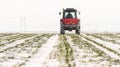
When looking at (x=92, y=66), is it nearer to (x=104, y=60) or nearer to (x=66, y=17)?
(x=104, y=60)

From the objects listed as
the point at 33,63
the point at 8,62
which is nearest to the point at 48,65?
the point at 33,63

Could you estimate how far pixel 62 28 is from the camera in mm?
47375

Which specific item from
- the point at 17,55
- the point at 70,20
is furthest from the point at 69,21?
the point at 17,55

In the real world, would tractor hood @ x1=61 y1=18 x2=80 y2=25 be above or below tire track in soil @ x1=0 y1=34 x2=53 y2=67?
above

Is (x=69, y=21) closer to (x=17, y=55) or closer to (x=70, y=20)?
(x=70, y=20)

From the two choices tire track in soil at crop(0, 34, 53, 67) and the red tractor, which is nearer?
tire track in soil at crop(0, 34, 53, 67)

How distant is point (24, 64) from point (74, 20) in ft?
112

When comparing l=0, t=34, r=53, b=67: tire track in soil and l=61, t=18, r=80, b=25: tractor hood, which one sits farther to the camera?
l=61, t=18, r=80, b=25: tractor hood

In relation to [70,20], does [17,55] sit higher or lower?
lower

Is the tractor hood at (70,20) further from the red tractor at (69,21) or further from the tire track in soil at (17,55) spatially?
the tire track in soil at (17,55)

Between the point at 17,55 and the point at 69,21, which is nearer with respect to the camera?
the point at 17,55

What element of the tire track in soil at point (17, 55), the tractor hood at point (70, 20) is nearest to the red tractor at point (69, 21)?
the tractor hood at point (70, 20)

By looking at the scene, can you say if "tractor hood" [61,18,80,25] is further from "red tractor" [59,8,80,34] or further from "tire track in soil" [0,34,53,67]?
"tire track in soil" [0,34,53,67]

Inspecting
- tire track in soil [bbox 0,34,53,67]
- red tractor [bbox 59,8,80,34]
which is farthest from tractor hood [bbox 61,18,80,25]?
tire track in soil [bbox 0,34,53,67]
